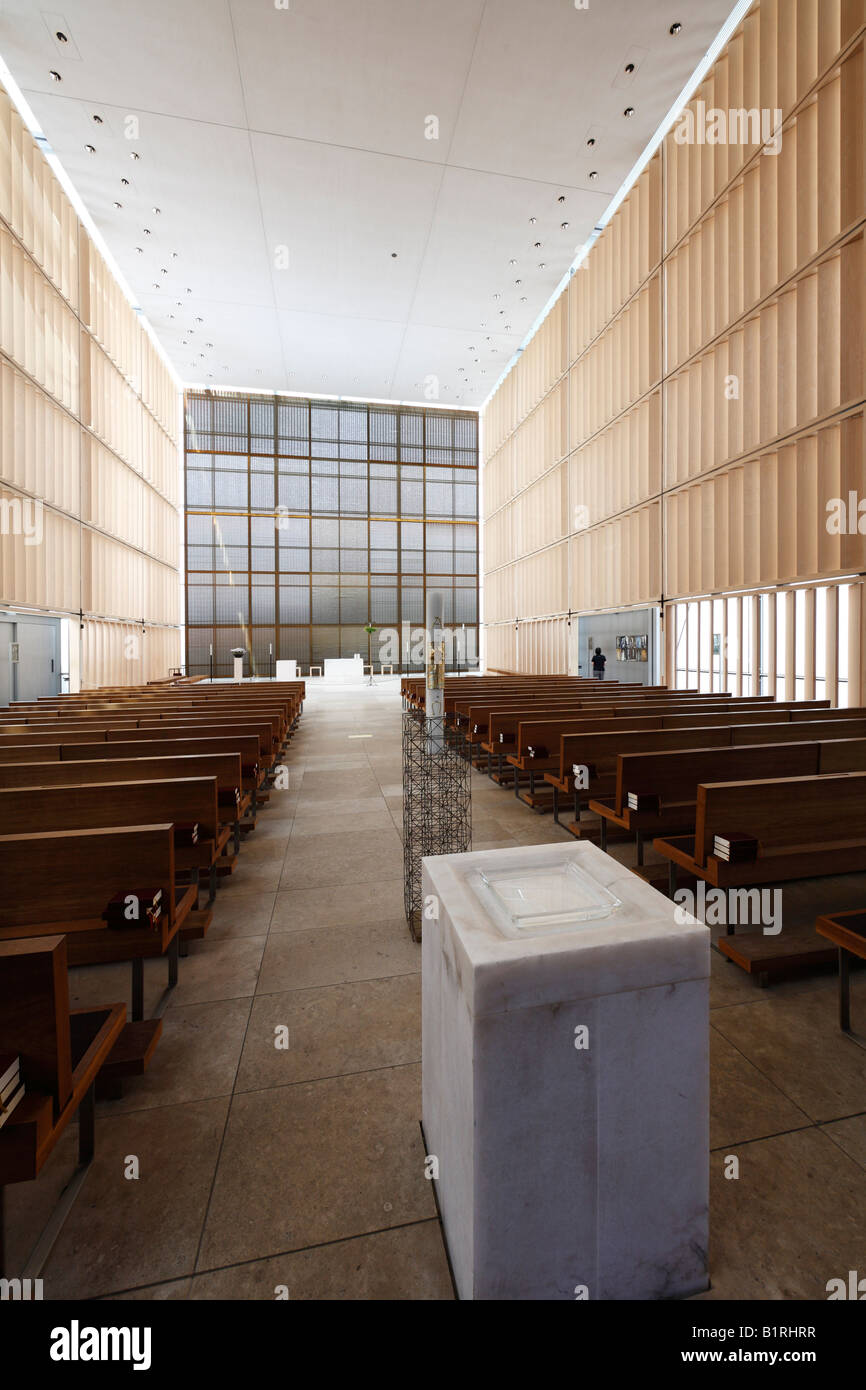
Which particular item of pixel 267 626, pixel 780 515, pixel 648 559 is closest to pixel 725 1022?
pixel 780 515

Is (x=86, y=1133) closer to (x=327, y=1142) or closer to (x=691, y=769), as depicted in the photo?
(x=327, y=1142)

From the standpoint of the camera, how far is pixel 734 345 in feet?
24.3

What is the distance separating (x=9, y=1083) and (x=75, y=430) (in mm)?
11377

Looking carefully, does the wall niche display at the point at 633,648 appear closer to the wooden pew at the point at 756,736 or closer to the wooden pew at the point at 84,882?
the wooden pew at the point at 756,736

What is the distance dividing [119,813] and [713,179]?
33.6 feet

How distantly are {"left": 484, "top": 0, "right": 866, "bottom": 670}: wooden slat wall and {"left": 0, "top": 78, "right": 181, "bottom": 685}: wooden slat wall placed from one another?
915 centimetres

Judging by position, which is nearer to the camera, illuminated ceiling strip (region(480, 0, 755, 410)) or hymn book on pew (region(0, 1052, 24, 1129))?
hymn book on pew (region(0, 1052, 24, 1129))

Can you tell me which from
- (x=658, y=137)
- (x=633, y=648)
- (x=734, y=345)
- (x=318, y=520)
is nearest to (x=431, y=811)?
(x=734, y=345)

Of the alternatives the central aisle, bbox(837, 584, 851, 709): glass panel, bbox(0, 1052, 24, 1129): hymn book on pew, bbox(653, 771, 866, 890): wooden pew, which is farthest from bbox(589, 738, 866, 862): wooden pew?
bbox(837, 584, 851, 709): glass panel

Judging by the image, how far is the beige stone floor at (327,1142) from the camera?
1.15 m

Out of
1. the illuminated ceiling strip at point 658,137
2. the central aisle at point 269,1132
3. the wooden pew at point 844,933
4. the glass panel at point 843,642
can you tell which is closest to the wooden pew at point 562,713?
the glass panel at point 843,642

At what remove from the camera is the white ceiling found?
6.89 metres

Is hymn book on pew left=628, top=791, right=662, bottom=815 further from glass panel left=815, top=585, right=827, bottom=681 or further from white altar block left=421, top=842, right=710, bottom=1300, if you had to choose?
glass panel left=815, top=585, right=827, bottom=681

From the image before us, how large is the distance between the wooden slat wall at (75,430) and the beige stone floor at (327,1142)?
7731 millimetres
